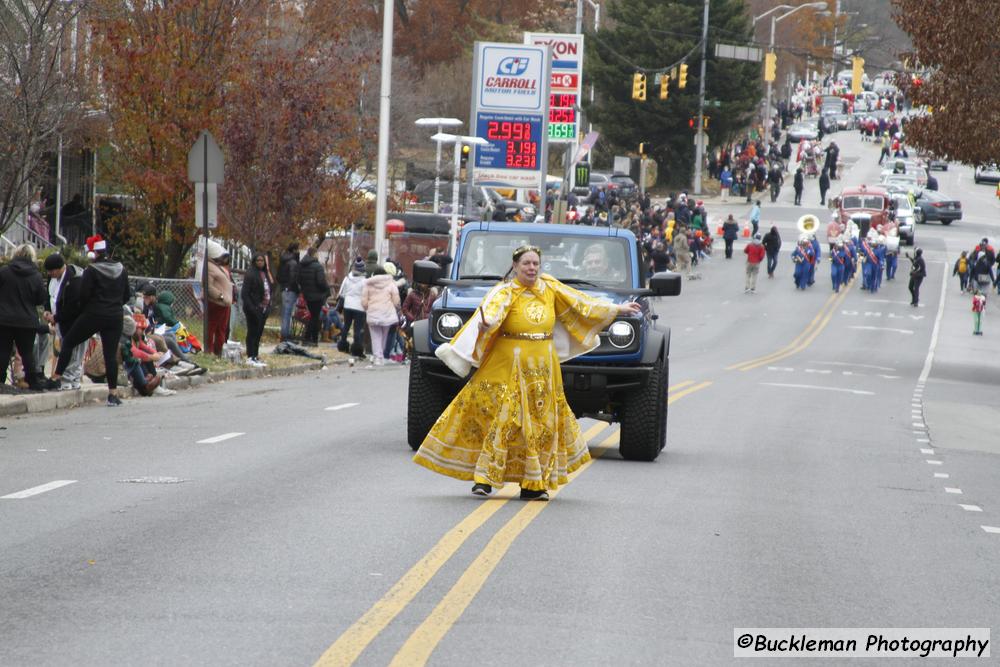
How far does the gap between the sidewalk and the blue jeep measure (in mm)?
5398

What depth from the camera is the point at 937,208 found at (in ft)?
251

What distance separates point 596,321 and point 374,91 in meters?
45.3

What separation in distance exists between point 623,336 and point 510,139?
27.4 meters

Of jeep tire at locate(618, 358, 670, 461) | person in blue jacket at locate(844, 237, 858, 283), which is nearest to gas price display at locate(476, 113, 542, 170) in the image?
person in blue jacket at locate(844, 237, 858, 283)

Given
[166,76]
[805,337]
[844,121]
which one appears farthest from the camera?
[844,121]

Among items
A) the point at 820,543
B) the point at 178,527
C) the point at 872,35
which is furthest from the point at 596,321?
the point at 872,35

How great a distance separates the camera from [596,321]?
11172mm

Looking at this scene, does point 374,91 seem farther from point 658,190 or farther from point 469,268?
point 469,268

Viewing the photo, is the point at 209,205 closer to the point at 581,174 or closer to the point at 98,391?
the point at 98,391

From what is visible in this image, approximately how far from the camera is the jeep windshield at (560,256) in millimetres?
14797

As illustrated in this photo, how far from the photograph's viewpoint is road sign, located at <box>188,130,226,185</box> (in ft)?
76.1

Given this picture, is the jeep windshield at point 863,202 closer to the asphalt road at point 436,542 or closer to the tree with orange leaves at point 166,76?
the tree with orange leaves at point 166,76

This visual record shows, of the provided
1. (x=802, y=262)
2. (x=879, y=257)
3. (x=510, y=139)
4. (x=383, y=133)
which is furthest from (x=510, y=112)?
(x=879, y=257)

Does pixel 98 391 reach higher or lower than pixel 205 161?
lower
